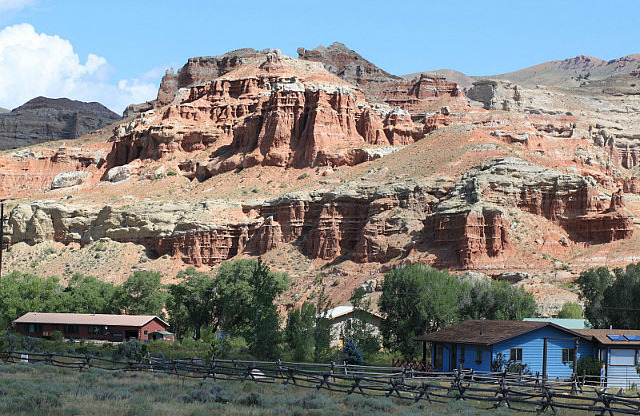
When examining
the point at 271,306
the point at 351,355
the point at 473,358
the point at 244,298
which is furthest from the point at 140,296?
the point at 473,358

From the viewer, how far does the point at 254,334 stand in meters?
53.1

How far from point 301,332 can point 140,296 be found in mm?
31980

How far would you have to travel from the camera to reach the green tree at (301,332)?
56.8 meters

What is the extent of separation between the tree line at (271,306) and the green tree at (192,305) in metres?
0.09

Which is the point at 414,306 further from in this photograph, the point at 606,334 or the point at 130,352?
the point at 130,352

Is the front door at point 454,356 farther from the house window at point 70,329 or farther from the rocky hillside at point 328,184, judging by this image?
the house window at point 70,329

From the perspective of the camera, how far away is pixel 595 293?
6406 centimetres

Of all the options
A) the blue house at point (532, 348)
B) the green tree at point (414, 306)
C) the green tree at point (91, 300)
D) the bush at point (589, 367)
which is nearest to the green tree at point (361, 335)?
the green tree at point (414, 306)

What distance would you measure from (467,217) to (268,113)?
1922 inches

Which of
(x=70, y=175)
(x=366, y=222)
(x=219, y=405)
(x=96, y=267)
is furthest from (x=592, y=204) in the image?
(x=70, y=175)

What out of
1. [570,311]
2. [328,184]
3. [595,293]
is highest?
[328,184]

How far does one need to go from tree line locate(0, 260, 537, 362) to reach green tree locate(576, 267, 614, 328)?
14.7ft

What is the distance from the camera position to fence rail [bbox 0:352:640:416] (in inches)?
1196

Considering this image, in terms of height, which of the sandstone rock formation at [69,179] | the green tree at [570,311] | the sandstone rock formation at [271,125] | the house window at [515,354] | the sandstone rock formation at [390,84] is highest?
the sandstone rock formation at [390,84]
